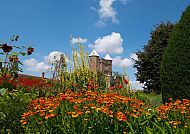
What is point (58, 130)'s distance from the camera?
5.14 metres

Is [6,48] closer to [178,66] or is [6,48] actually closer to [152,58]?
[178,66]

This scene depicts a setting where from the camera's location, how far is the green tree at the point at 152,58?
72.5ft

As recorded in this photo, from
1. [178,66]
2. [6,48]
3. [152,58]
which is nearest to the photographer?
[6,48]

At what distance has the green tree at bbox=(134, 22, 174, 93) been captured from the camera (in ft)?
72.5

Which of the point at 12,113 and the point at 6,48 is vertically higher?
the point at 6,48

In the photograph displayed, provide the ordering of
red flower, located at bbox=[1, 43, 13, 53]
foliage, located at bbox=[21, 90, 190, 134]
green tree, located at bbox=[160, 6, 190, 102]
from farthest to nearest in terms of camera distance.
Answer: green tree, located at bbox=[160, 6, 190, 102] → foliage, located at bbox=[21, 90, 190, 134] → red flower, located at bbox=[1, 43, 13, 53]

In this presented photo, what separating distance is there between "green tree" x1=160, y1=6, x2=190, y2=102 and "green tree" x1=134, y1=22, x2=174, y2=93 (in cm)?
1280

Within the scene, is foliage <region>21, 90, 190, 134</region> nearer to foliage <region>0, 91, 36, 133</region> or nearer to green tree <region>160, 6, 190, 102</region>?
foliage <region>0, 91, 36, 133</region>

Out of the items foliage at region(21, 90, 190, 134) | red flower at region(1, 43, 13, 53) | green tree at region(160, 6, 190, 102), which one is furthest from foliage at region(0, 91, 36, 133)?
green tree at region(160, 6, 190, 102)

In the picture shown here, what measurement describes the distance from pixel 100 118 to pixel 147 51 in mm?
18506

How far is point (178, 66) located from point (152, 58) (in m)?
13.7

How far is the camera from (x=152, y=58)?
22.2 metres

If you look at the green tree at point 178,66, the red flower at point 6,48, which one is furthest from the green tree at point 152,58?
the red flower at point 6,48

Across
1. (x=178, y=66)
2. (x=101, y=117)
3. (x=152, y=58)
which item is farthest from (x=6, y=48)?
(x=152, y=58)
